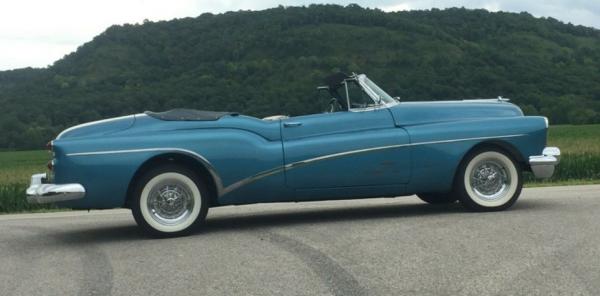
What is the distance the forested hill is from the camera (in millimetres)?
49781

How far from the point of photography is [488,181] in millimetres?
7789

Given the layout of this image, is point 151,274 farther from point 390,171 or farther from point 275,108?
point 275,108

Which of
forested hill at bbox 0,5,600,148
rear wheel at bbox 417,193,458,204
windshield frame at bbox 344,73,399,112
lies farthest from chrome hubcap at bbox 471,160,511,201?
forested hill at bbox 0,5,600,148

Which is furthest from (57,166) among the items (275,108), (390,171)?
(275,108)

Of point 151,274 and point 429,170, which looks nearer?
point 151,274

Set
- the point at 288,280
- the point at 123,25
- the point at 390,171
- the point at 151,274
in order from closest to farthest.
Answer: the point at 288,280, the point at 151,274, the point at 390,171, the point at 123,25

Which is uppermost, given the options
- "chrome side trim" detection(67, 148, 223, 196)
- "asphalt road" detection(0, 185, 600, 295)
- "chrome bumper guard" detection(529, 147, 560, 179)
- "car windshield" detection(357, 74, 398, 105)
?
"car windshield" detection(357, 74, 398, 105)

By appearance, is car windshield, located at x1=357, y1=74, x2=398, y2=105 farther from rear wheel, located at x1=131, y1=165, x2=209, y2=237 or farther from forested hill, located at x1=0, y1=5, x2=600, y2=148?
forested hill, located at x1=0, y1=5, x2=600, y2=148

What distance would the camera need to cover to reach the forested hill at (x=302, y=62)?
49.8 m

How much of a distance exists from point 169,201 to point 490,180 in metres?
3.28

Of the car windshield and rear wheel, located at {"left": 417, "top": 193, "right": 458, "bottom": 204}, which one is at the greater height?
the car windshield

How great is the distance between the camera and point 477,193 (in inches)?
304

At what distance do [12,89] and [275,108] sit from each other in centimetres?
6150

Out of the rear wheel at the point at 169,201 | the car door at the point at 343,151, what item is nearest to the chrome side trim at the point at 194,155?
the rear wheel at the point at 169,201
